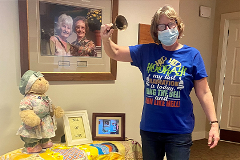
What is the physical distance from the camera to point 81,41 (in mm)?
1693

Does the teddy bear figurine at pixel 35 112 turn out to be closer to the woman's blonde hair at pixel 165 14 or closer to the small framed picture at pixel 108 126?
the small framed picture at pixel 108 126

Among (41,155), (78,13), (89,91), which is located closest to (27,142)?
(41,155)

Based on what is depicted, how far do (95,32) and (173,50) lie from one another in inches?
31.4

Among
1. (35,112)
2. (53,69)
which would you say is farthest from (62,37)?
(35,112)

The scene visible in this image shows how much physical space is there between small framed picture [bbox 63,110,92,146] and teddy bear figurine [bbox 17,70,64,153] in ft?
0.51

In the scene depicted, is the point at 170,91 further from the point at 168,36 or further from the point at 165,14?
the point at 165,14

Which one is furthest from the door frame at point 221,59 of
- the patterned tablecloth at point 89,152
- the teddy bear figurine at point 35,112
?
the teddy bear figurine at point 35,112

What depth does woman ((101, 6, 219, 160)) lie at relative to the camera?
110cm

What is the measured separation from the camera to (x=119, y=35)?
6.08ft

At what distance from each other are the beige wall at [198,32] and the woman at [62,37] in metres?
1.88

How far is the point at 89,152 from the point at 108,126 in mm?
304

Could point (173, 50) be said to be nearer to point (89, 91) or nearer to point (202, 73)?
point (202, 73)

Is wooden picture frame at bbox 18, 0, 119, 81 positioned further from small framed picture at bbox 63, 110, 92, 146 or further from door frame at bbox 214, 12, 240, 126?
door frame at bbox 214, 12, 240, 126

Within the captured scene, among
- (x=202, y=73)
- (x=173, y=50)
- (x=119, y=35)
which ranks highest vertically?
(x=119, y=35)
